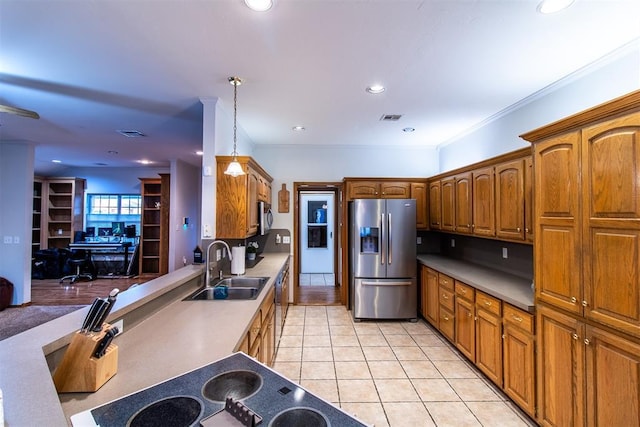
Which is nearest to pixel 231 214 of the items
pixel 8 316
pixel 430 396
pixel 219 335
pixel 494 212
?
pixel 219 335

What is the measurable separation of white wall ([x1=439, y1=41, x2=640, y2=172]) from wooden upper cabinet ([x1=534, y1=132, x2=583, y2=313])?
0.82m

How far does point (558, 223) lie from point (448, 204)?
216 centimetres

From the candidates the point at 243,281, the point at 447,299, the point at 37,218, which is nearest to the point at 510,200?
the point at 447,299

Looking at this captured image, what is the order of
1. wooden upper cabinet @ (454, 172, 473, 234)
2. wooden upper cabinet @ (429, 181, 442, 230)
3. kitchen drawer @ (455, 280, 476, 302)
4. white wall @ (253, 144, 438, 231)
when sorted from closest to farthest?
kitchen drawer @ (455, 280, 476, 302)
wooden upper cabinet @ (454, 172, 473, 234)
wooden upper cabinet @ (429, 181, 442, 230)
white wall @ (253, 144, 438, 231)

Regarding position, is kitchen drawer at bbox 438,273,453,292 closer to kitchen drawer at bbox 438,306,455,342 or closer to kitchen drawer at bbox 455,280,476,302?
kitchen drawer at bbox 455,280,476,302

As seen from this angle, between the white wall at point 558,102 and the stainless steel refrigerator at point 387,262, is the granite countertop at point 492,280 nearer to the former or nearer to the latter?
the stainless steel refrigerator at point 387,262

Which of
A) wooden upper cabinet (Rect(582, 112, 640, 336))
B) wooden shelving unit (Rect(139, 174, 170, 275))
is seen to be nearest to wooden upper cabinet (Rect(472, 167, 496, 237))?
wooden upper cabinet (Rect(582, 112, 640, 336))

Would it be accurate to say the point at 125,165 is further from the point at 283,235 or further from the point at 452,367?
the point at 452,367

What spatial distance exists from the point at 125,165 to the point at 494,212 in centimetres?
812

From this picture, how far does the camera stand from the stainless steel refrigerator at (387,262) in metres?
4.20

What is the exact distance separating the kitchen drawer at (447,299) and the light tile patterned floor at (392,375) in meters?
0.47

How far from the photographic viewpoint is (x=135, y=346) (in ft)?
4.78

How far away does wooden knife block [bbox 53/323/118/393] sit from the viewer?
3.55ft

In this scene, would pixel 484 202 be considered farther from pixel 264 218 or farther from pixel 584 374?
pixel 264 218
